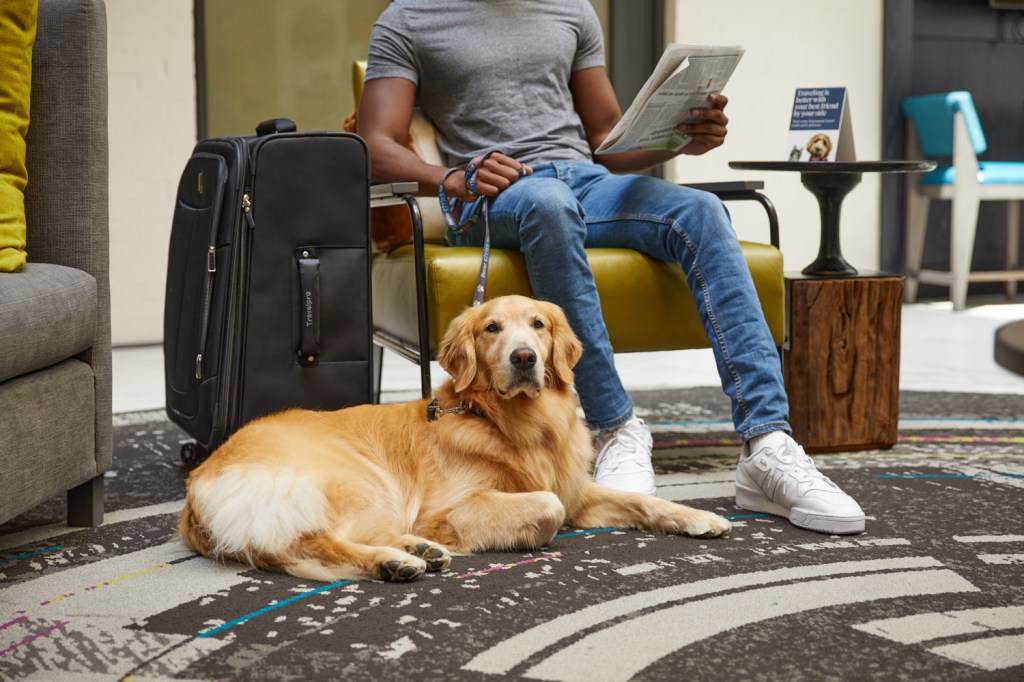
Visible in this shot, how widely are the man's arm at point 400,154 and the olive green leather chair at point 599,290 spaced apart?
65mm

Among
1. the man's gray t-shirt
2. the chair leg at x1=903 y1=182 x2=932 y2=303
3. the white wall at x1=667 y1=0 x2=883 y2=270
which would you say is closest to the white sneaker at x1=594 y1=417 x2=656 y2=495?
the man's gray t-shirt

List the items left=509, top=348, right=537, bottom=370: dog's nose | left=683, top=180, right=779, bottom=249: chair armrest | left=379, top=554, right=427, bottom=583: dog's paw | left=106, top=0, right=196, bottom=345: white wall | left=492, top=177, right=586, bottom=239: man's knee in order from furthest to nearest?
left=106, top=0, right=196, bottom=345: white wall < left=683, top=180, right=779, bottom=249: chair armrest < left=492, top=177, right=586, bottom=239: man's knee < left=509, top=348, right=537, bottom=370: dog's nose < left=379, top=554, right=427, bottom=583: dog's paw

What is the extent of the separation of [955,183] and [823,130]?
10.2 ft

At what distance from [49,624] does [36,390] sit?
0.45 m

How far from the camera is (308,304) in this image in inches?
83.0

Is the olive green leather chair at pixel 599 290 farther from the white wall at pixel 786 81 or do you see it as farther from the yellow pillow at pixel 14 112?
the white wall at pixel 786 81

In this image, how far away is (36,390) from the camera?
5.62 ft

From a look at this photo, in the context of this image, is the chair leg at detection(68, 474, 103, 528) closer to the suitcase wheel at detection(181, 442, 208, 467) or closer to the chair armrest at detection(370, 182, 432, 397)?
the suitcase wheel at detection(181, 442, 208, 467)

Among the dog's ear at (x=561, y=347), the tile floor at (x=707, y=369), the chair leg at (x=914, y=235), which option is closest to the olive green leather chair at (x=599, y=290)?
the dog's ear at (x=561, y=347)

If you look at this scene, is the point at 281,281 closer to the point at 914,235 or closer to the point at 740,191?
the point at 740,191

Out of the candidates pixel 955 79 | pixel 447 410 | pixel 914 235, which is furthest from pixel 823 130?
pixel 955 79

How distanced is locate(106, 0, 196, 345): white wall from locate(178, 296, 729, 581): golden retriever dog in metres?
2.99

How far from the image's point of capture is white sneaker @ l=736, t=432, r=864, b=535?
181 cm

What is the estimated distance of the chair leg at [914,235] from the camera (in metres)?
5.66
